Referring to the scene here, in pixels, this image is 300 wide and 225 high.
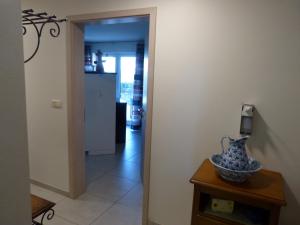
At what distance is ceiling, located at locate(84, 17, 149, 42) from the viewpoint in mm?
2170

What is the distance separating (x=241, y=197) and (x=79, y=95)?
1.97 metres

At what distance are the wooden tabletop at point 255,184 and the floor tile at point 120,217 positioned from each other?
1.18 m

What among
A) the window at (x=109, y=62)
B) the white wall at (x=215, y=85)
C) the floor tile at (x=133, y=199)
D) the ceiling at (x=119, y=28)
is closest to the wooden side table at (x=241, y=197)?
the white wall at (x=215, y=85)

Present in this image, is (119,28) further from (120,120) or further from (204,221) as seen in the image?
(204,221)

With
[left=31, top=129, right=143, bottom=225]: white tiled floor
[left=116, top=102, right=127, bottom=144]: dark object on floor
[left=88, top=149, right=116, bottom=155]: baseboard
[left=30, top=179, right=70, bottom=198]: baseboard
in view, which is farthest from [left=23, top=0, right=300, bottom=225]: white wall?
[left=116, top=102, right=127, bottom=144]: dark object on floor

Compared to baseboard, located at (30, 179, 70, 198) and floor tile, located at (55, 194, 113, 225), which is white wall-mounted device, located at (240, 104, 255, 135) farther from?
baseboard, located at (30, 179, 70, 198)

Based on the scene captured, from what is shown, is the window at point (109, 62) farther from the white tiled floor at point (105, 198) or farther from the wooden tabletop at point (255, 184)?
the wooden tabletop at point (255, 184)

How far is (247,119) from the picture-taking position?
1.64m

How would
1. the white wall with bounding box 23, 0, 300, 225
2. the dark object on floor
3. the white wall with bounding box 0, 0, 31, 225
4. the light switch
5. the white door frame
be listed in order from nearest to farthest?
the white wall with bounding box 0, 0, 31, 225, the white wall with bounding box 23, 0, 300, 225, the white door frame, the light switch, the dark object on floor

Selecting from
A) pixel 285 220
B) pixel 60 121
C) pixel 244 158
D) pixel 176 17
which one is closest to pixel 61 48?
pixel 60 121

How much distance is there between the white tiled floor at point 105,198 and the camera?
234 centimetres

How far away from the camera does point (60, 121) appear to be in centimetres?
260

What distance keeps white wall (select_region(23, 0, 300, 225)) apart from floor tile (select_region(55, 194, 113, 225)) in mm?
677

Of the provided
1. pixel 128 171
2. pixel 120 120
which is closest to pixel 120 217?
pixel 128 171
